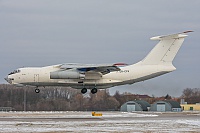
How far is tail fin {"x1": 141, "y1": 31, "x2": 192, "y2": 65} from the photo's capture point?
4984cm

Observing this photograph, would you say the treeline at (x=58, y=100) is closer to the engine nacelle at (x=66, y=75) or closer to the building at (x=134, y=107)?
the building at (x=134, y=107)

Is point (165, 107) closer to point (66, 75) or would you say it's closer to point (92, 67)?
point (92, 67)

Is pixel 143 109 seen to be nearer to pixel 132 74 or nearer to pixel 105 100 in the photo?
pixel 105 100

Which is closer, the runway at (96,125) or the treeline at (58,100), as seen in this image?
the runway at (96,125)

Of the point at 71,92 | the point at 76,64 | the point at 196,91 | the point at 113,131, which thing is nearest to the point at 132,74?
the point at 76,64

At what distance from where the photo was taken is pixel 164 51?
50.1 metres

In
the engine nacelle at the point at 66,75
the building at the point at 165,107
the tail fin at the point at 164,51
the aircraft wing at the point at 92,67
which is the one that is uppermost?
the tail fin at the point at 164,51

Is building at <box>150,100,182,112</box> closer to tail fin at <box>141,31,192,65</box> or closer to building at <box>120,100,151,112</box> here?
building at <box>120,100,151,112</box>

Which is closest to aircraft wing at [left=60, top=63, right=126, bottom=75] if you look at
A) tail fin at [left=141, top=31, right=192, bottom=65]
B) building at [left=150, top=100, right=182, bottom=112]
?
tail fin at [left=141, top=31, right=192, bottom=65]

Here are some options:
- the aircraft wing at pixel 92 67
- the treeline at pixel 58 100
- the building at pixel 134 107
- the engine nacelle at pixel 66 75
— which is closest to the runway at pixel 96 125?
the engine nacelle at pixel 66 75

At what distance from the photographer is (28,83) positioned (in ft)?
160

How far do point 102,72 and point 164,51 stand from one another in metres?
6.81

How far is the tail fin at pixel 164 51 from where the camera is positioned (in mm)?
49844

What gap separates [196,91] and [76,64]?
87.3 metres
